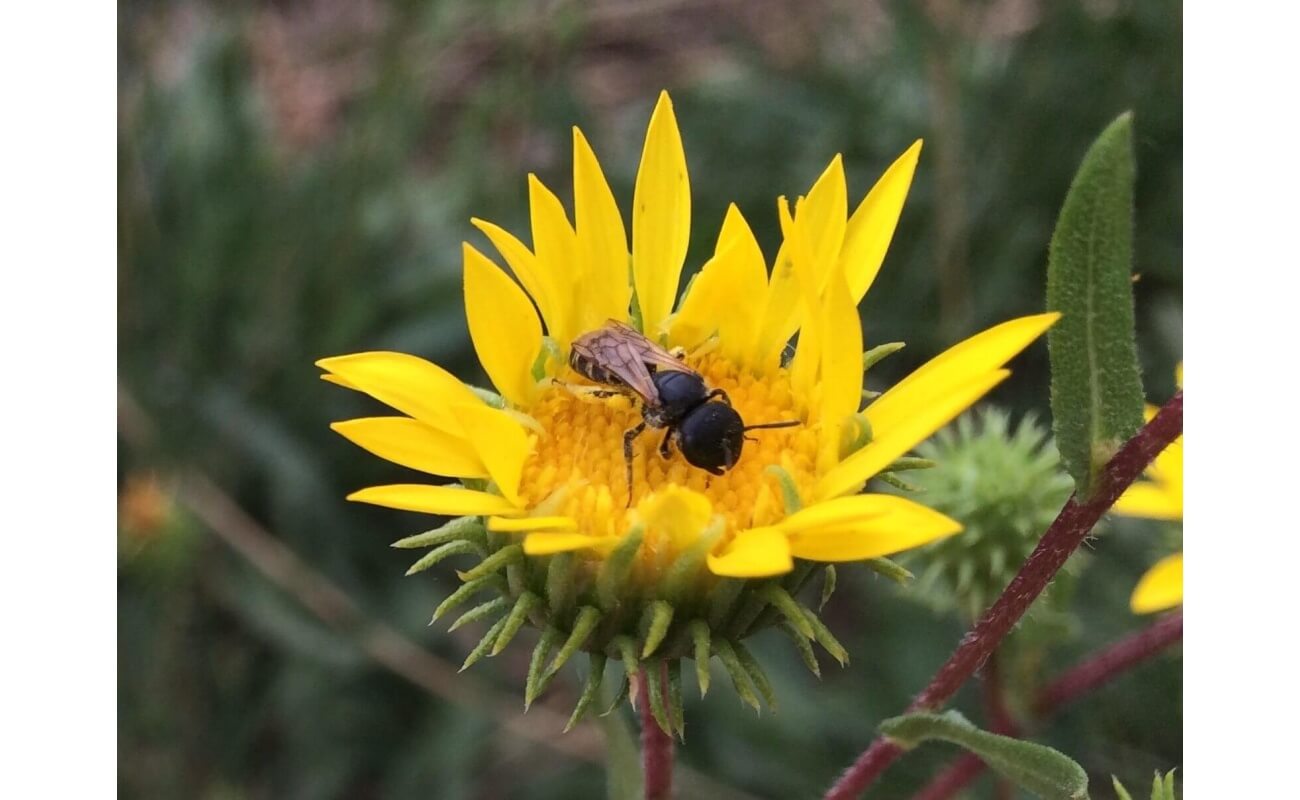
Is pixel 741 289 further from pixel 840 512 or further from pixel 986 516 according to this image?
pixel 986 516

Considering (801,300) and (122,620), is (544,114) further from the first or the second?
(801,300)

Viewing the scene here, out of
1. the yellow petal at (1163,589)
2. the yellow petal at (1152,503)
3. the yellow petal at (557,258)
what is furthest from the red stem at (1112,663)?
the yellow petal at (557,258)

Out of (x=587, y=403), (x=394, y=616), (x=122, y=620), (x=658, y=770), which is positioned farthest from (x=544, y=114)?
(x=658, y=770)

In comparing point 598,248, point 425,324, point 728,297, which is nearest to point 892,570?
point 728,297

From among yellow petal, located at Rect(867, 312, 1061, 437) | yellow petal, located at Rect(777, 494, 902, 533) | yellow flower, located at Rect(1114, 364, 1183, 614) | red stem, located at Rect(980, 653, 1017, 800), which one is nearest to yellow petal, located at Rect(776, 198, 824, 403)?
yellow petal, located at Rect(867, 312, 1061, 437)

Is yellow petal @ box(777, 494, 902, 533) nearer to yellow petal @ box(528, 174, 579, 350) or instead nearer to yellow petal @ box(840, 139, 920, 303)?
yellow petal @ box(840, 139, 920, 303)
